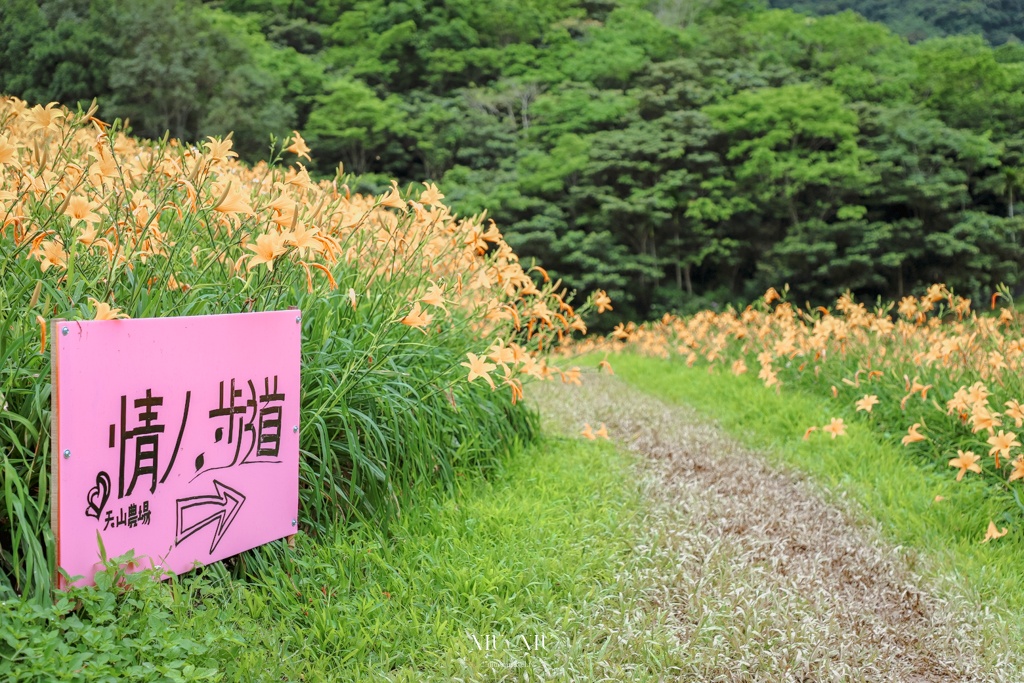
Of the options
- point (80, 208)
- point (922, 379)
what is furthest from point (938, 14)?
point (80, 208)

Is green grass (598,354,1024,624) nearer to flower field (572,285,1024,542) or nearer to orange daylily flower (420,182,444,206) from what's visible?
flower field (572,285,1024,542)

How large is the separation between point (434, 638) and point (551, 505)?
784mm

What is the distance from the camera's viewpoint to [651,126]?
533 inches

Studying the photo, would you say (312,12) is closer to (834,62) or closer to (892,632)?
(834,62)

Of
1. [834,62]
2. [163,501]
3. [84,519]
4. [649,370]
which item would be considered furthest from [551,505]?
[834,62]

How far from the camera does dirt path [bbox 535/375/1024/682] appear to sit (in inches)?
69.0

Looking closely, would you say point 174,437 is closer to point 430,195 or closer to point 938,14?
point 430,195

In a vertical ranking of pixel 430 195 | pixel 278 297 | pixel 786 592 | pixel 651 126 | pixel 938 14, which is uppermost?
pixel 938 14

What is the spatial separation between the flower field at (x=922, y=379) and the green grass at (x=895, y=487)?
0.06 m

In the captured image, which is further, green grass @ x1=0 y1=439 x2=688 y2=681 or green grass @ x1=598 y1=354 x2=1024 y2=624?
green grass @ x1=598 y1=354 x2=1024 y2=624

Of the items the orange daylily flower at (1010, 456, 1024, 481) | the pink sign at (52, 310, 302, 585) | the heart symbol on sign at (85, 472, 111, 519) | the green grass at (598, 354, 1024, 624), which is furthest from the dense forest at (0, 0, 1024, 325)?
the heart symbol on sign at (85, 472, 111, 519)

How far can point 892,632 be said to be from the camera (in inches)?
76.2

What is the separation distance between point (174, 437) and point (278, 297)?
1.97 ft

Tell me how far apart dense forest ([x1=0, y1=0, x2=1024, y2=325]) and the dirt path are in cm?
968
